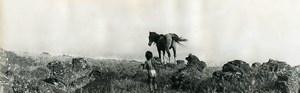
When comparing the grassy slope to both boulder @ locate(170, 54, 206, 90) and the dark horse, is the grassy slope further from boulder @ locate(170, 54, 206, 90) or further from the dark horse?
the dark horse

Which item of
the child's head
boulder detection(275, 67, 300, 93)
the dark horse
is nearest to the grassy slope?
the child's head

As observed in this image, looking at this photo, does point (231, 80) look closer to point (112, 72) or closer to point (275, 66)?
point (275, 66)

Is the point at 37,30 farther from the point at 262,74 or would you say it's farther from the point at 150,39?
the point at 262,74

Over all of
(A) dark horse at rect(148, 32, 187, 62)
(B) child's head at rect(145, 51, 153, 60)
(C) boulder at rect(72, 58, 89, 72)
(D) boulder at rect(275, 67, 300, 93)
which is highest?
(A) dark horse at rect(148, 32, 187, 62)

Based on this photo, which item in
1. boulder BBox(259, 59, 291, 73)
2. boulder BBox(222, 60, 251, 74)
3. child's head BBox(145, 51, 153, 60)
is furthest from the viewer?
boulder BBox(259, 59, 291, 73)

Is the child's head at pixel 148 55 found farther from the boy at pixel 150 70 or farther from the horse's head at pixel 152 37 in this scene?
the horse's head at pixel 152 37

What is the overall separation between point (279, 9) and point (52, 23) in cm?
211

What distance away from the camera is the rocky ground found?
16.0 ft

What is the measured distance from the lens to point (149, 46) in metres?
5.21

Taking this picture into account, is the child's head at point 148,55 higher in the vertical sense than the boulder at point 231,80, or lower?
higher

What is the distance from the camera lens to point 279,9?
533 cm

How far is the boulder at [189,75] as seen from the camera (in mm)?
5102

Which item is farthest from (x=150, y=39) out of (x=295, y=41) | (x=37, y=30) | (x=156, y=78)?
(x=295, y=41)

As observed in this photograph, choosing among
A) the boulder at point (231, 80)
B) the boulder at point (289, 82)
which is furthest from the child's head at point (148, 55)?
the boulder at point (289, 82)
